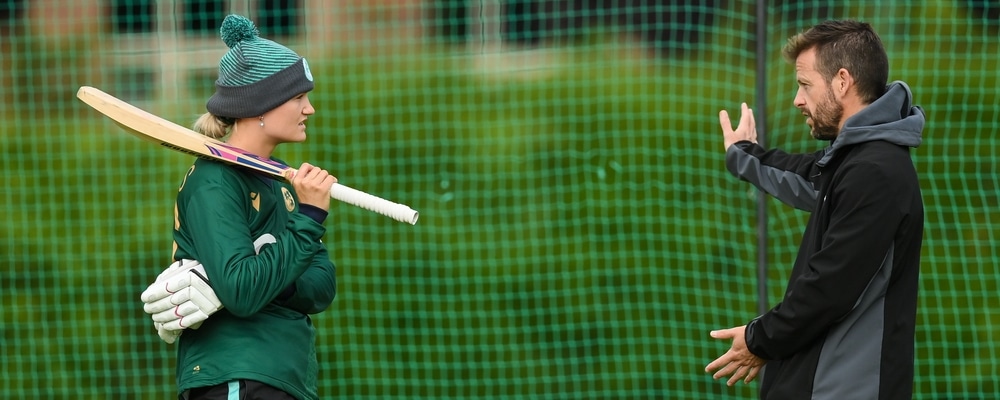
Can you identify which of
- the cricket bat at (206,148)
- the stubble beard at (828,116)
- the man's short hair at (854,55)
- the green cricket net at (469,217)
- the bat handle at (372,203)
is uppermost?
the man's short hair at (854,55)

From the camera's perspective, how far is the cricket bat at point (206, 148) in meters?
2.80

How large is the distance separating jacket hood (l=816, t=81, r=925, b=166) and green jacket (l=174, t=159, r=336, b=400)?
1.18 meters

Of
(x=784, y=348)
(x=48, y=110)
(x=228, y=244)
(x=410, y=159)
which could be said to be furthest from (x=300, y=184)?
(x=48, y=110)

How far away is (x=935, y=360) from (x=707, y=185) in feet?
3.98

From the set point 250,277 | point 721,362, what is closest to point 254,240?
point 250,277

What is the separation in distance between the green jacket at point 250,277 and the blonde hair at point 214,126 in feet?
0.55

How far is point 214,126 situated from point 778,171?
1.48 meters

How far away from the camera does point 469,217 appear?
5.59 meters

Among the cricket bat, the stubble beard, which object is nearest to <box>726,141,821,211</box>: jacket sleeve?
the stubble beard

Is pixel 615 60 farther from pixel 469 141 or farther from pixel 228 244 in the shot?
pixel 228 244

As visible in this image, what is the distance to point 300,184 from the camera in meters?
2.80

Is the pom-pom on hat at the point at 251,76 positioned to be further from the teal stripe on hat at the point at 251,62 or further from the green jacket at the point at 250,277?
the green jacket at the point at 250,277

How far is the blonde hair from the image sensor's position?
2.99 metres

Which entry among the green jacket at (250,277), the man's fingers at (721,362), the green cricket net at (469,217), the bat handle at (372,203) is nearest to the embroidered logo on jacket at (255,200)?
the green jacket at (250,277)
